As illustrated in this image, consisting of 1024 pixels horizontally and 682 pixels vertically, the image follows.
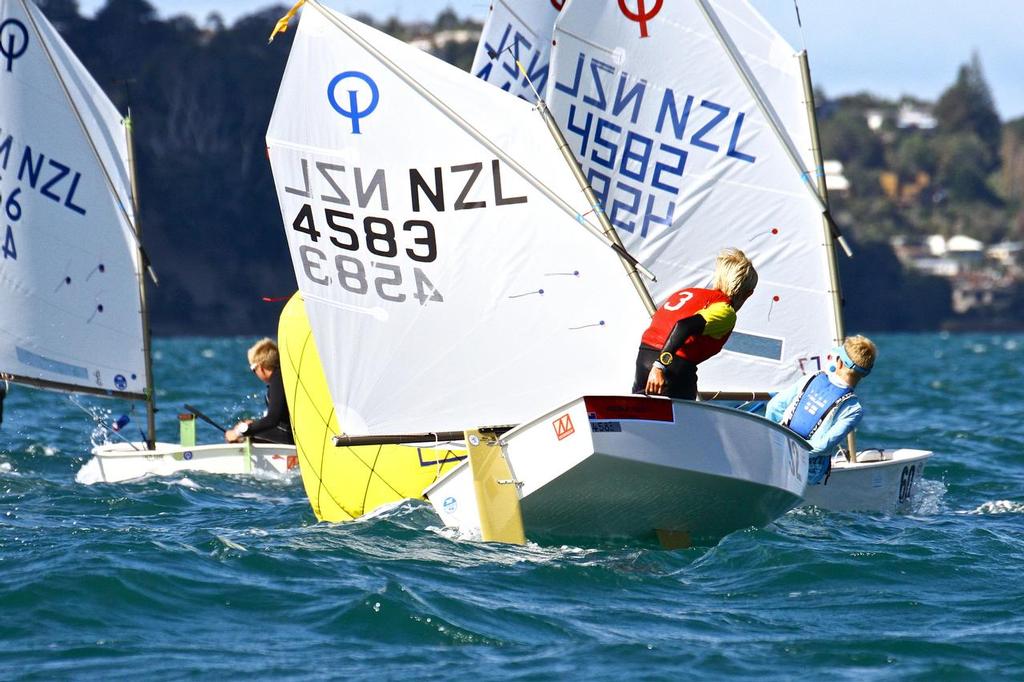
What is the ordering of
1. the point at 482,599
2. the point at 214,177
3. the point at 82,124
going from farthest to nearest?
the point at 214,177, the point at 82,124, the point at 482,599

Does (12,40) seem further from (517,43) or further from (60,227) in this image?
(517,43)

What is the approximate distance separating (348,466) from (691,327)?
9.81 feet

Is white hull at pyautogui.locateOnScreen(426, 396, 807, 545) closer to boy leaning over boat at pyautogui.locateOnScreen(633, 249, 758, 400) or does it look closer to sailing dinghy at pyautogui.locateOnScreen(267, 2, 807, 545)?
sailing dinghy at pyautogui.locateOnScreen(267, 2, 807, 545)

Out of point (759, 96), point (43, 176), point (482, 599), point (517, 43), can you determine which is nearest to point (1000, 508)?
point (759, 96)

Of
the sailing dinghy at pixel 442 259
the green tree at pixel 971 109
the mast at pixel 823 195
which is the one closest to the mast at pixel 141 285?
the sailing dinghy at pixel 442 259

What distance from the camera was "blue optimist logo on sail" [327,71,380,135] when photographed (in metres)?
9.12

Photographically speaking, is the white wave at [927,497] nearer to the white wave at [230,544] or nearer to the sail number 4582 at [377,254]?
the sail number 4582 at [377,254]

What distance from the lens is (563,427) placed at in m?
7.69

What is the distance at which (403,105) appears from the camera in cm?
909

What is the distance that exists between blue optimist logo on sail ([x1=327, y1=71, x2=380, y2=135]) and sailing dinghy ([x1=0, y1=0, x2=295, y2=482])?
522 centimetres

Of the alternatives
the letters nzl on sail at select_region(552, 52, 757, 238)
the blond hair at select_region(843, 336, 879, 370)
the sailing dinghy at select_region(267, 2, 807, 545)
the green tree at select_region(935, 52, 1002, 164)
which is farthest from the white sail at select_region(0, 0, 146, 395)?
the green tree at select_region(935, 52, 1002, 164)

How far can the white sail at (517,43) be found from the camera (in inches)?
567

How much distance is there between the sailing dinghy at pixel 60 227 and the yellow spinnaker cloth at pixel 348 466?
3.69m

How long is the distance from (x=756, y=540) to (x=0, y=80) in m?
8.67
